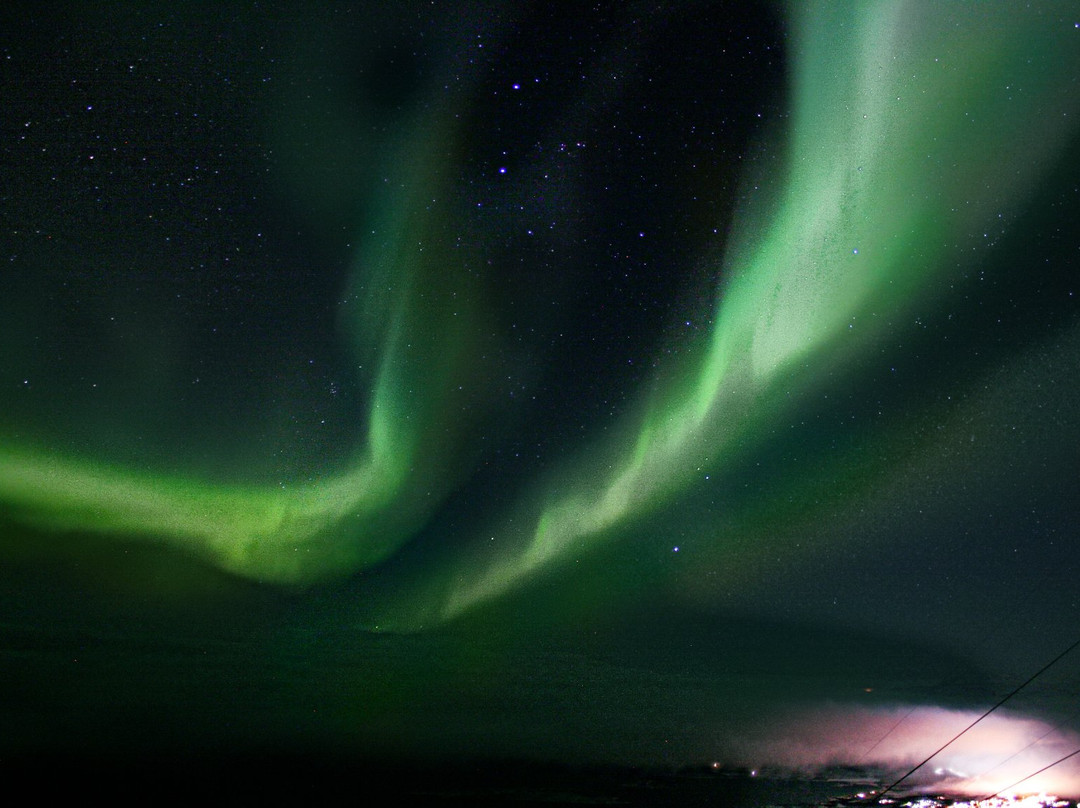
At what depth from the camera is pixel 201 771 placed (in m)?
171

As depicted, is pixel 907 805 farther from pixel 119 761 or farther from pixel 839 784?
pixel 119 761

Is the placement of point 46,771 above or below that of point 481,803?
above

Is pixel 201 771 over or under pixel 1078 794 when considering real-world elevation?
over

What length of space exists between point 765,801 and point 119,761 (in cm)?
16734

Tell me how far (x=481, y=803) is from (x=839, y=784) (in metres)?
87.4

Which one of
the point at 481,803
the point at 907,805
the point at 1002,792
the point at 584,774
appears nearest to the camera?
the point at 907,805

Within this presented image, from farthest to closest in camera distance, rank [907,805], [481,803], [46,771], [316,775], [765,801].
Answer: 1. [316,775]
2. [46,771]
3. [765,801]
4. [481,803]
5. [907,805]

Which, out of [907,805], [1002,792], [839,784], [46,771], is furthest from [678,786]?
[46,771]

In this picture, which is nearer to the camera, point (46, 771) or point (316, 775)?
point (46, 771)

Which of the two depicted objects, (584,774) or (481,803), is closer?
(481,803)

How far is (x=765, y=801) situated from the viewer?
13788cm

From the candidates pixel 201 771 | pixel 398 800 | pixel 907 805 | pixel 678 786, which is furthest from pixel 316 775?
pixel 907 805

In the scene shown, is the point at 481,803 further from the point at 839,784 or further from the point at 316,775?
the point at 839,784

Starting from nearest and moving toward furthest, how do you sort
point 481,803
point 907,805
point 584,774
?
point 907,805, point 481,803, point 584,774
